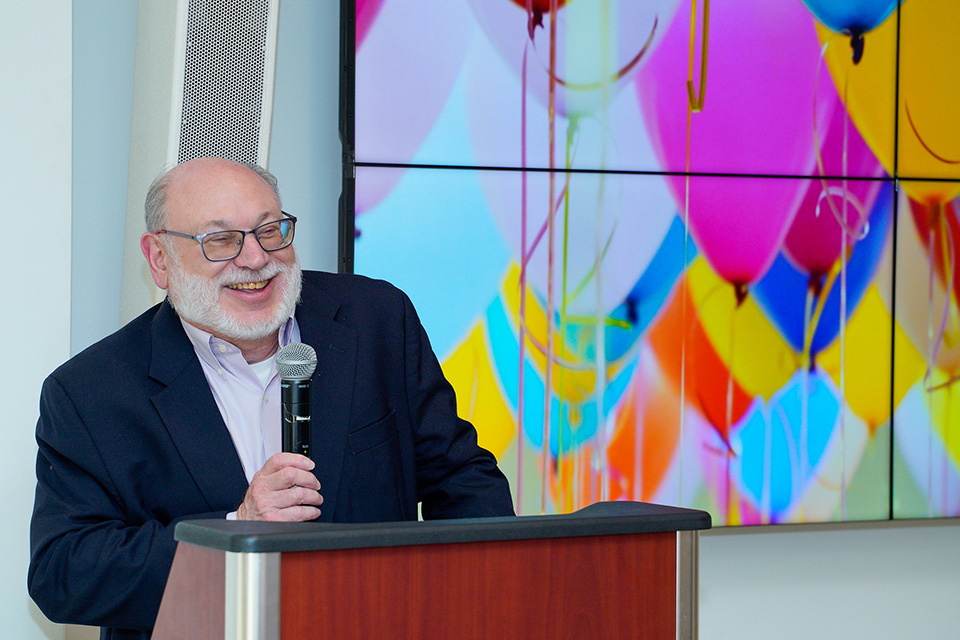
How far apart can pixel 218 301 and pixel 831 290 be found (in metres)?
1.99

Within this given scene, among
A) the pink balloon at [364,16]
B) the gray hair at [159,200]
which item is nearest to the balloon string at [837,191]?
the pink balloon at [364,16]

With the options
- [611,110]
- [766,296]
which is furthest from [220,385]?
[766,296]

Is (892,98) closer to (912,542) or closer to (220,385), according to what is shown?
(912,542)

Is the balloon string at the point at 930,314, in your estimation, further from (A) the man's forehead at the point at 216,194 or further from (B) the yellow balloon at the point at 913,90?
(A) the man's forehead at the point at 216,194

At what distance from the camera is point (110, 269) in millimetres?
2727

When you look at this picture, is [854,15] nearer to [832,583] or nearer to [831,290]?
[831,290]

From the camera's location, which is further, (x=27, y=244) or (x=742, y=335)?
(x=742, y=335)

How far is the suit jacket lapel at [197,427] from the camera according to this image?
1805 millimetres

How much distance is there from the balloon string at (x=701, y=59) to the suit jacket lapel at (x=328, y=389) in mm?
1413

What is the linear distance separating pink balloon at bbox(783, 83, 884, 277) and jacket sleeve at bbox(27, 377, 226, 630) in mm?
2063

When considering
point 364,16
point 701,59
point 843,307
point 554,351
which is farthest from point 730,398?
point 364,16

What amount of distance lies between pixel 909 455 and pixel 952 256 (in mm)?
636

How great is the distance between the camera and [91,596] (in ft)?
5.43

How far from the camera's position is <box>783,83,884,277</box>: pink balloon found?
3.14 m
